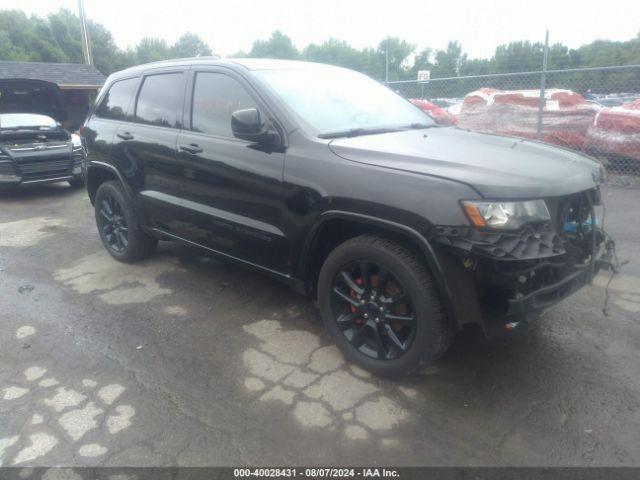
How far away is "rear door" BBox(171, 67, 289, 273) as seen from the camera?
3.27m

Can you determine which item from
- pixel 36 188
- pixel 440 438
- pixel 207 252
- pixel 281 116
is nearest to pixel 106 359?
pixel 207 252

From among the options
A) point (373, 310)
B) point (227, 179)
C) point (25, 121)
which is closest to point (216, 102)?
point (227, 179)

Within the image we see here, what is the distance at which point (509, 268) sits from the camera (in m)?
2.37

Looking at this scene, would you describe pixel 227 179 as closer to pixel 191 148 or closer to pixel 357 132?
pixel 191 148

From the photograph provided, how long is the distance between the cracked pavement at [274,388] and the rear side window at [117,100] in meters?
1.64

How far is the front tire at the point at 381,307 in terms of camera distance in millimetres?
2656

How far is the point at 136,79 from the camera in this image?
14.9ft

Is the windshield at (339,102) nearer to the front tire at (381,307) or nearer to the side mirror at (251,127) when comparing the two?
the side mirror at (251,127)

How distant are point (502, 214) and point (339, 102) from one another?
64.8 inches

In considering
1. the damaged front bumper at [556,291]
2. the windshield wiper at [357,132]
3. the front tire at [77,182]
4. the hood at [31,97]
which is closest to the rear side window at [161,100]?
the windshield wiper at [357,132]

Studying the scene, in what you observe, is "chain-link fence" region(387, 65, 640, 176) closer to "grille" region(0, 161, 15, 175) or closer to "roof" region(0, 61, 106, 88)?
"grille" region(0, 161, 15, 175)

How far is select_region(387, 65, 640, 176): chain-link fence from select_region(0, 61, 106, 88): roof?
1216cm

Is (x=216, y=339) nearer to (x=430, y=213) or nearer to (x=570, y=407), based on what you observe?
(x=430, y=213)

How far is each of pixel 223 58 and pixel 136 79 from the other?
1165 millimetres
